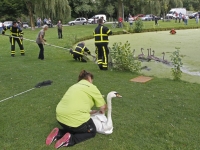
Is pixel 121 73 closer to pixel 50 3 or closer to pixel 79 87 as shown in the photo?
pixel 79 87

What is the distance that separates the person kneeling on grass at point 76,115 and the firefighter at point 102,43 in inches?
191

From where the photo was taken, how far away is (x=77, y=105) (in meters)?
3.84

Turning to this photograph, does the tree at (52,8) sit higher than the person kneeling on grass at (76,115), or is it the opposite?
the tree at (52,8)

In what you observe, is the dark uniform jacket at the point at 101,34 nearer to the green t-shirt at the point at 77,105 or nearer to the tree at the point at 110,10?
the green t-shirt at the point at 77,105

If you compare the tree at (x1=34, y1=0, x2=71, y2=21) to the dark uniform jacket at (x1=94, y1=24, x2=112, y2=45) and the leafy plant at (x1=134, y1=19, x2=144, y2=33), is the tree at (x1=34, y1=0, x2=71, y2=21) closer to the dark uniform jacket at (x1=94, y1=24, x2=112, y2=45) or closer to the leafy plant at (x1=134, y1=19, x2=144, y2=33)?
the leafy plant at (x1=134, y1=19, x2=144, y2=33)

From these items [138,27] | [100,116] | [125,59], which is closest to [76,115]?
[100,116]

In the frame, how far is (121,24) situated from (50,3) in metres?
8.69

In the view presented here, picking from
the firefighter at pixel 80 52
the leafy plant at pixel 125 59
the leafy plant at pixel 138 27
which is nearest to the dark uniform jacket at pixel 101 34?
the leafy plant at pixel 125 59

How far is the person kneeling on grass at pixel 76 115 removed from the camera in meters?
3.85

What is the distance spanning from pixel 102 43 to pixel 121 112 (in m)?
4.13

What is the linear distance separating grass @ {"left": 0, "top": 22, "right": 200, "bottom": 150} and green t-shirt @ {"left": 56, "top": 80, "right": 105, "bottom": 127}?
0.41m

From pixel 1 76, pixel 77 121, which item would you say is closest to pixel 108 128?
pixel 77 121

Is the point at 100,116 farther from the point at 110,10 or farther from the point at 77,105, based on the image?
the point at 110,10

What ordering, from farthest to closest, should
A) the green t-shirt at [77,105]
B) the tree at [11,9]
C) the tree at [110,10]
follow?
the tree at [110,10] < the tree at [11,9] < the green t-shirt at [77,105]
